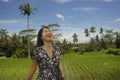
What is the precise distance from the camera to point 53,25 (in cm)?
7700

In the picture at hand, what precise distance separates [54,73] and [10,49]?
2492 inches

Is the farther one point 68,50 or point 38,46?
point 68,50

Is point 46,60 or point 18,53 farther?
point 18,53

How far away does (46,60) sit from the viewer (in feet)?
13.2

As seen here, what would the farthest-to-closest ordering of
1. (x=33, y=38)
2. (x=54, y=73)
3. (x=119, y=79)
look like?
(x=33, y=38), (x=119, y=79), (x=54, y=73)

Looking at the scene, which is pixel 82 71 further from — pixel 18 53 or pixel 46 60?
pixel 18 53

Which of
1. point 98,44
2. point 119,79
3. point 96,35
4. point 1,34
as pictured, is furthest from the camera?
point 96,35

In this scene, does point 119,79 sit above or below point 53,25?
below

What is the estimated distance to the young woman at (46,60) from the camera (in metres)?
3.98

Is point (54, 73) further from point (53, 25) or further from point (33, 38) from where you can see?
point (53, 25)

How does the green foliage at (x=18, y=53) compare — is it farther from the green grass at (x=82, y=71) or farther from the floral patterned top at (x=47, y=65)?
the floral patterned top at (x=47, y=65)

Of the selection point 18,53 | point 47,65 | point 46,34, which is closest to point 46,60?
point 47,65

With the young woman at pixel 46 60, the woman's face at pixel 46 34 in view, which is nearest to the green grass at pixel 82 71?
the young woman at pixel 46 60

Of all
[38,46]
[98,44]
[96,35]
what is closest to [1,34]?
[98,44]
